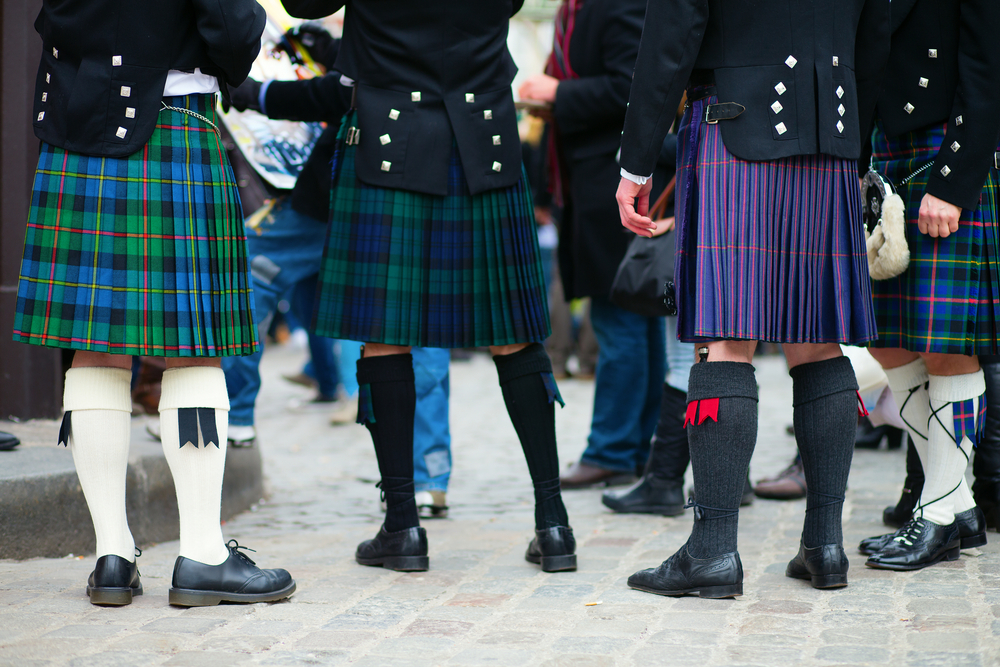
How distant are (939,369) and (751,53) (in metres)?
1.16

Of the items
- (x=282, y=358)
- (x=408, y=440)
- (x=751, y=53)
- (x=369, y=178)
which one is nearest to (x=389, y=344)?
(x=408, y=440)

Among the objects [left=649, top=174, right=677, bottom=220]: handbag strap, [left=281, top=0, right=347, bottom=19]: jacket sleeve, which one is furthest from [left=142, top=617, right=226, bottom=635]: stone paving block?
[left=649, top=174, right=677, bottom=220]: handbag strap

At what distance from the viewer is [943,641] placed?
2.07 meters

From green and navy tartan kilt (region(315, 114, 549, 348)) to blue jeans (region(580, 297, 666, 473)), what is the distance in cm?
142

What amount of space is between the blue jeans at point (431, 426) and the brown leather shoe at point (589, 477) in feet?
2.09

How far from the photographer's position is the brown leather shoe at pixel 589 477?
4.15 m

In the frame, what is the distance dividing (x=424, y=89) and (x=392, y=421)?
3.01 ft

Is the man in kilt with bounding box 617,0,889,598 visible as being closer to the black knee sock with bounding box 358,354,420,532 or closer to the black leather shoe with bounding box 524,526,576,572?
the black leather shoe with bounding box 524,526,576,572

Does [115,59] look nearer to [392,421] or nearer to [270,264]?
[392,421]

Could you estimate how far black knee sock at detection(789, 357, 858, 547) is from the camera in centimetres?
250

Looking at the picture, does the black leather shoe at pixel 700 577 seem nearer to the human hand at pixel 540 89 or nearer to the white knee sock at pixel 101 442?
the white knee sock at pixel 101 442

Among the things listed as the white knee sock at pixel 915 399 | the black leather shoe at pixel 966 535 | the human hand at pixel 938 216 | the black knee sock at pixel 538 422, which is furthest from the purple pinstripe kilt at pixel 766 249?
the black leather shoe at pixel 966 535

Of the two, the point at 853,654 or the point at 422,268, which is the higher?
the point at 422,268

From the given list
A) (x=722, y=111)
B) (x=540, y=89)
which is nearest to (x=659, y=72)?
(x=722, y=111)
